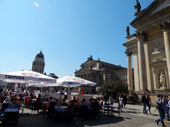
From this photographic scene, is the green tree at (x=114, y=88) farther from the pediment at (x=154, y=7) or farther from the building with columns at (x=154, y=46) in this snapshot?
the pediment at (x=154, y=7)

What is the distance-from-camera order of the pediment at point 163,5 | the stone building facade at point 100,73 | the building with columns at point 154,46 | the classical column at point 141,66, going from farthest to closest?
the stone building facade at point 100,73
the classical column at point 141,66
the pediment at point 163,5
the building with columns at point 154,46

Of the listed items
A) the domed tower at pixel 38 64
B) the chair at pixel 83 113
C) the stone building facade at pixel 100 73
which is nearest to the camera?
the chair at pixel 83 113

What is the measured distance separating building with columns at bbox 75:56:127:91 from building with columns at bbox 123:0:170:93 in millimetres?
45624

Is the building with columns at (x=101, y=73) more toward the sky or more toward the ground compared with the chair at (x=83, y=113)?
more toward the sky

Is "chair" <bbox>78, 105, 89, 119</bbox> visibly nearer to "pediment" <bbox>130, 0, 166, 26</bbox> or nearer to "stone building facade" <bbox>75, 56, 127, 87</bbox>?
"pediment" <bbox>130, 0, 166, 26</bbox>

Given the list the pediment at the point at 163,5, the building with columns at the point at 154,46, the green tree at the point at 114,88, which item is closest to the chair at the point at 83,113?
the building with columns at the point at 154,46

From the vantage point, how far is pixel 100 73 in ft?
233

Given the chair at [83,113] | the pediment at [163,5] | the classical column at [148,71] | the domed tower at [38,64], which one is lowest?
the chair at [83,113]

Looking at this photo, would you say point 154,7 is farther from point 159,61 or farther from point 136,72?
point 136,72

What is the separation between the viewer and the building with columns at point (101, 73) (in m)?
65.5

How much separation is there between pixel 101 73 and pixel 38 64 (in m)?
74.8

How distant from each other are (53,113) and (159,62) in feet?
56.8

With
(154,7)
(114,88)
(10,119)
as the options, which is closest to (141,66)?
(114,88)

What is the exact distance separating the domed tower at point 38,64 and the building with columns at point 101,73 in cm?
5040
